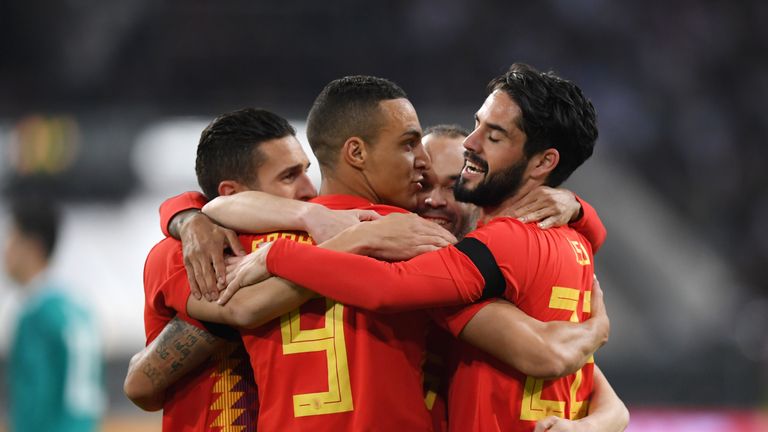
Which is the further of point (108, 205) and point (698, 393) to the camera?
point (108, 205)

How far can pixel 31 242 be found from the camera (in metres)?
6.16

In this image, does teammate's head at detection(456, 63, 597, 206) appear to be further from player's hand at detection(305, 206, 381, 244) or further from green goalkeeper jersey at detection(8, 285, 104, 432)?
green goalkeeper jersey at detection(8, 285, 104, 432)

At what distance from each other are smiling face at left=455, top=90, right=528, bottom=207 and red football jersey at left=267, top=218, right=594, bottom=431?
0.92 feet

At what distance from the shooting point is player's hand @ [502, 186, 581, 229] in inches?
130

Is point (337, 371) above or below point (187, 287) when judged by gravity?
below

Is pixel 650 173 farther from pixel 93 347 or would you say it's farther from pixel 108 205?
pixel 93 347

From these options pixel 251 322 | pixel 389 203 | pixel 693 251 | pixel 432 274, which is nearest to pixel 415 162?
pixel 389 203

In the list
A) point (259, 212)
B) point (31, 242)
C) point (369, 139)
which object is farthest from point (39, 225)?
point (369, 139)

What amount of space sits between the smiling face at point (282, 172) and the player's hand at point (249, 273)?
438 mm

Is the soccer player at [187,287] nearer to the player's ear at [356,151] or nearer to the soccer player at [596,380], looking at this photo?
the player's ear at [356,151]

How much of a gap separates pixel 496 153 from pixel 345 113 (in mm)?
568

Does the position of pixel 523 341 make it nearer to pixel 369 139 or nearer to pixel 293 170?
pixel 369 139

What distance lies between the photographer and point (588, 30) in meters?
13.9

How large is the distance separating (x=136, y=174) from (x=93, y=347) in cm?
615
